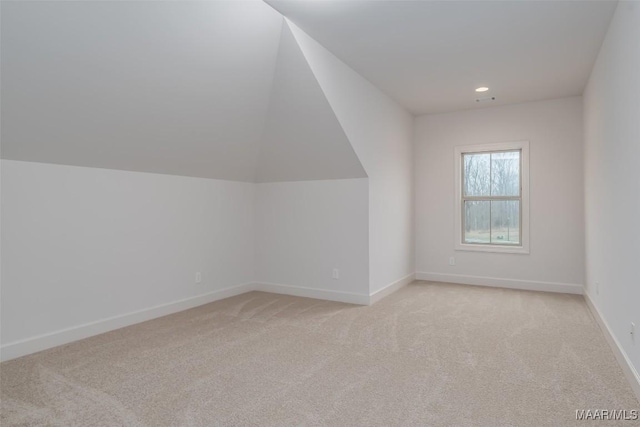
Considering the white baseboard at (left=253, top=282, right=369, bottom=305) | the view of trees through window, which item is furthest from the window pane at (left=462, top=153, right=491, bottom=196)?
the white baseboard at (left=253, top=282, right=369, bottom=305)

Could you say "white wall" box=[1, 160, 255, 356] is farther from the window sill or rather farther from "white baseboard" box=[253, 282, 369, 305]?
the window sill

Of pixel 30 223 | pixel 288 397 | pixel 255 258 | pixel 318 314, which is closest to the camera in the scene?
pixel 288 397

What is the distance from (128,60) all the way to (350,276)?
3.14 meters

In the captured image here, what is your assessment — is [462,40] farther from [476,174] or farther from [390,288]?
[390,288]

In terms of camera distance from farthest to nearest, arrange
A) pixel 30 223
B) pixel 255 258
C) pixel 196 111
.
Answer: pixel 255 258 < pixel 196 111 < pixel 30 223

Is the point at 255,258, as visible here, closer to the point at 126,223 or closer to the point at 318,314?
the point at 318,314

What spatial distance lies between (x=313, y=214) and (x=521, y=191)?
2997 mm

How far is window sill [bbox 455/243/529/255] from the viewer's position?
539 cm

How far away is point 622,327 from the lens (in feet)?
9.02

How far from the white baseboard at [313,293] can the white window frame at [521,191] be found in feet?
6.89

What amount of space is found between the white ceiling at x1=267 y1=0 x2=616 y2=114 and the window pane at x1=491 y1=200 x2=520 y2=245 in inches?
62.6

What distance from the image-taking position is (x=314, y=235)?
4.88 m

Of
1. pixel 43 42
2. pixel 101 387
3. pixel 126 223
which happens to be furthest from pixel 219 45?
pixel 101 387

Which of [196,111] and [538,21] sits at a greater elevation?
[538,21]
